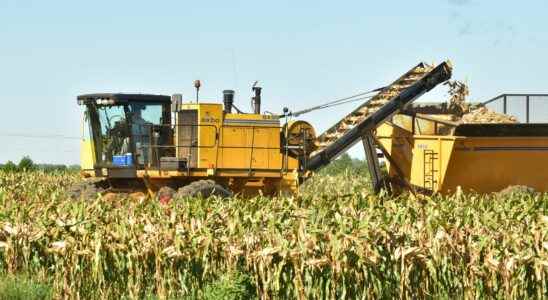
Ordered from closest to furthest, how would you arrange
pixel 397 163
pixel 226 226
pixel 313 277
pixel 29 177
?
1. pixel 313 277
2. pixel 226 226
3. pixel 397 163
4. pixel 29 177

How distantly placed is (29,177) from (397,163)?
14.4m

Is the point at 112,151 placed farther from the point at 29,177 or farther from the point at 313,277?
the point at 29,177

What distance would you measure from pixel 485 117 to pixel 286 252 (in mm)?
10046

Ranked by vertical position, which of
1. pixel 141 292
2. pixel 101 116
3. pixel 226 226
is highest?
pixel 101 116

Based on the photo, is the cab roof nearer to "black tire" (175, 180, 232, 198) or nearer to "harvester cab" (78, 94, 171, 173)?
"harvester cab" (78, 94, 171, 173)

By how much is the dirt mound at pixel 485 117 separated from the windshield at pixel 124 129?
6092mm

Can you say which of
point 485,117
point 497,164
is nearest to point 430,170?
point 497,164

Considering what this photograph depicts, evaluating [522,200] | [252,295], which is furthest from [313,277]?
[522,200]

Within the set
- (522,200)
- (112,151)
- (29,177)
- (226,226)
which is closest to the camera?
(226,226)

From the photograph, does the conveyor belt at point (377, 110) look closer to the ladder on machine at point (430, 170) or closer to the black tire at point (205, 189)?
the ladder on machine at point (430, 170)

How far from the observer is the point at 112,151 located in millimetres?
17281

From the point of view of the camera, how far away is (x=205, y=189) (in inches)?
623

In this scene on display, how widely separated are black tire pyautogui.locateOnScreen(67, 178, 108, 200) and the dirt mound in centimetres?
702

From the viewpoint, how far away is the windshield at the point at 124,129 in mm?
17000
